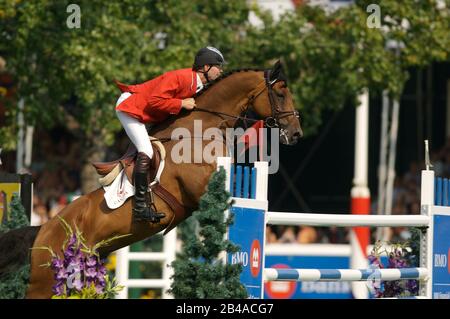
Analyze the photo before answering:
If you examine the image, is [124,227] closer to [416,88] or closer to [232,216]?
[232,216]

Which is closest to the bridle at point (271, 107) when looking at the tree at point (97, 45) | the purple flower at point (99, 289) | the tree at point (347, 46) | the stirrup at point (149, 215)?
the stirrup at point (149, 215)

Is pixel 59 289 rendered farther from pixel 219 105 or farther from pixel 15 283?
pixel 219 105

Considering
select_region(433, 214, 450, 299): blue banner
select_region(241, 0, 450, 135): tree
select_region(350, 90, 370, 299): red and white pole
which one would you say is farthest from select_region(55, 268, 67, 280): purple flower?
select_region(241, 0, 450, 135): tree

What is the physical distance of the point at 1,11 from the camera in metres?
12.4

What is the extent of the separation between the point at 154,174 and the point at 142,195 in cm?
23

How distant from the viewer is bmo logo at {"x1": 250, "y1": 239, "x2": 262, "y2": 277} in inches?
267

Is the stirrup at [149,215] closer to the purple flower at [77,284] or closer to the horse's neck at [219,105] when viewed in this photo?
the horse's neck at [219,105]

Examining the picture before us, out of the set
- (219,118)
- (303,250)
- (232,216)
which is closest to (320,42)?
(303,250)

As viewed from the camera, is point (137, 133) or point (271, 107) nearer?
point (137, 133)

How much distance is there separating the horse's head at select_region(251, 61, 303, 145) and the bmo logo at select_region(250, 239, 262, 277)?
3.47 feet

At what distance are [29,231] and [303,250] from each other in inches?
221

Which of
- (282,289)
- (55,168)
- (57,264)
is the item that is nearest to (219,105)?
(57,264)

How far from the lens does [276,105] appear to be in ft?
25.6

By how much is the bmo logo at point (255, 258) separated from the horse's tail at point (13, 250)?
1680 millimetres
